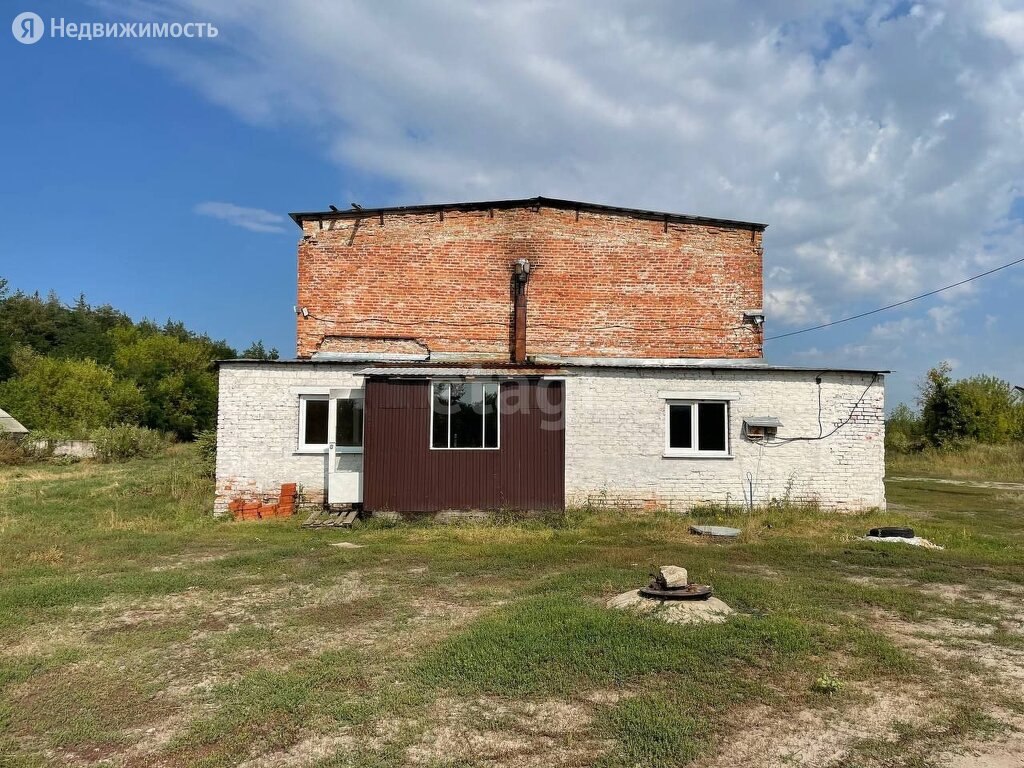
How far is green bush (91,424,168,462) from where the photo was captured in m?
28.5

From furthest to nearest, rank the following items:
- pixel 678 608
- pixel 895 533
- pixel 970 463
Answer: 1. pixel 970 463
2. pixel 895 533
3. pixel 678 608

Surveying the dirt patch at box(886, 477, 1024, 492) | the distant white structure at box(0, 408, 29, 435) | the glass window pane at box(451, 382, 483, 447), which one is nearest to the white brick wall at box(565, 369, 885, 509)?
the glass window pane at box(451, 382, 483, 447)

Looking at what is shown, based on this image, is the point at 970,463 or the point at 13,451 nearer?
the point at 970,463

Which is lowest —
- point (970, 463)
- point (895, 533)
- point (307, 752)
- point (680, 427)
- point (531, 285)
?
point (307, 752)

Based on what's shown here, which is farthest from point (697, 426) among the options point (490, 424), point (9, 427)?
point (9, 427)

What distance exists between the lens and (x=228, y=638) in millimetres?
5262

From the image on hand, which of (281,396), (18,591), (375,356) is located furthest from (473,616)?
(375,356)

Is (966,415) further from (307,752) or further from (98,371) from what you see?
(98,371)

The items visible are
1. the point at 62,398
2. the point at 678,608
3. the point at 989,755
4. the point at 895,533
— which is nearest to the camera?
the point at 989,755

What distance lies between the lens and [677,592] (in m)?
5.95

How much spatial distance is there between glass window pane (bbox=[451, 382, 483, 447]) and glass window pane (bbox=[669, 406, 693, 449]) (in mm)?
3869

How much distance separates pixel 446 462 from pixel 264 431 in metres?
3.86

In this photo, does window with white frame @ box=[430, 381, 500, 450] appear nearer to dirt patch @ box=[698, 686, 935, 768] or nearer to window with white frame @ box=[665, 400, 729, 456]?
window with white frame @ box=[665, 400, 729, 456]

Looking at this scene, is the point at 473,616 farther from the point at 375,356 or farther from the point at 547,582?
the point at 375,356
